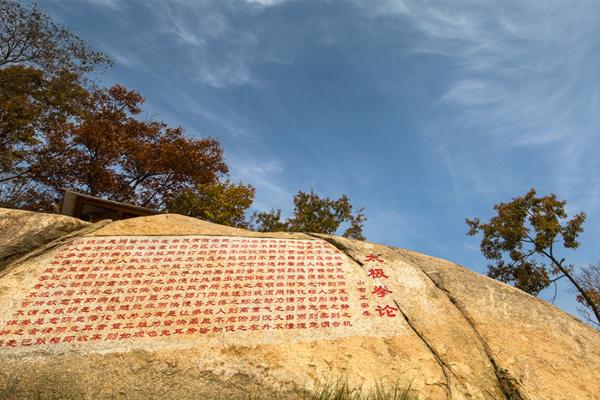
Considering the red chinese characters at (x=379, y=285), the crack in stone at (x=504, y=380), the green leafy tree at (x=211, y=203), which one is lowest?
the crack in stone at (x=504, y=380)

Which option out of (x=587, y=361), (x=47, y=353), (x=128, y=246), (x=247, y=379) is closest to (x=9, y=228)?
(x=128, y=246)

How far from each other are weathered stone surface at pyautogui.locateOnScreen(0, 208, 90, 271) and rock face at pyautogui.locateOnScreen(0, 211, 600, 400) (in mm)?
143

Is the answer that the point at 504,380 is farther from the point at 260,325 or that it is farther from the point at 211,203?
the point at 211,203

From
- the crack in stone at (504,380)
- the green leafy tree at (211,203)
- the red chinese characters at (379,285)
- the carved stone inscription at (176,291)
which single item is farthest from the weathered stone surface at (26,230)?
the green leafy tree at (211,203)

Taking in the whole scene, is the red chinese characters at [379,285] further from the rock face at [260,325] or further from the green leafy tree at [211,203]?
the green leafy tree at [211,203]

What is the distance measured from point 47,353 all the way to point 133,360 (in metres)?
0.87

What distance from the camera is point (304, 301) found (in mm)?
5199

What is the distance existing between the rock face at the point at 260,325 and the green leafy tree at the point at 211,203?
11517 mm

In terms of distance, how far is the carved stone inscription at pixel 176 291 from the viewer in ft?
15.2

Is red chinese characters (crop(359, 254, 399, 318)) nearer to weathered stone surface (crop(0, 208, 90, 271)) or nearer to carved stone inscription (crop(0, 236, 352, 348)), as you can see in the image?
carved stone inscription (crop(0, 236, 352, 348))

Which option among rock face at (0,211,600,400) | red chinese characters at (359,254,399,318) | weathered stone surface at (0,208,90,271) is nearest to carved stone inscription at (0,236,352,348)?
rock face at (0,211,600,400)

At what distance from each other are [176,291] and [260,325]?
115 centimetres

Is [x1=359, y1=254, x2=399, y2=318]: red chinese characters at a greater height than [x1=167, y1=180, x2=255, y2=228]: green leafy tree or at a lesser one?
lesser

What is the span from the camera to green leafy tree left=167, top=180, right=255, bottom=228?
58.5ft
